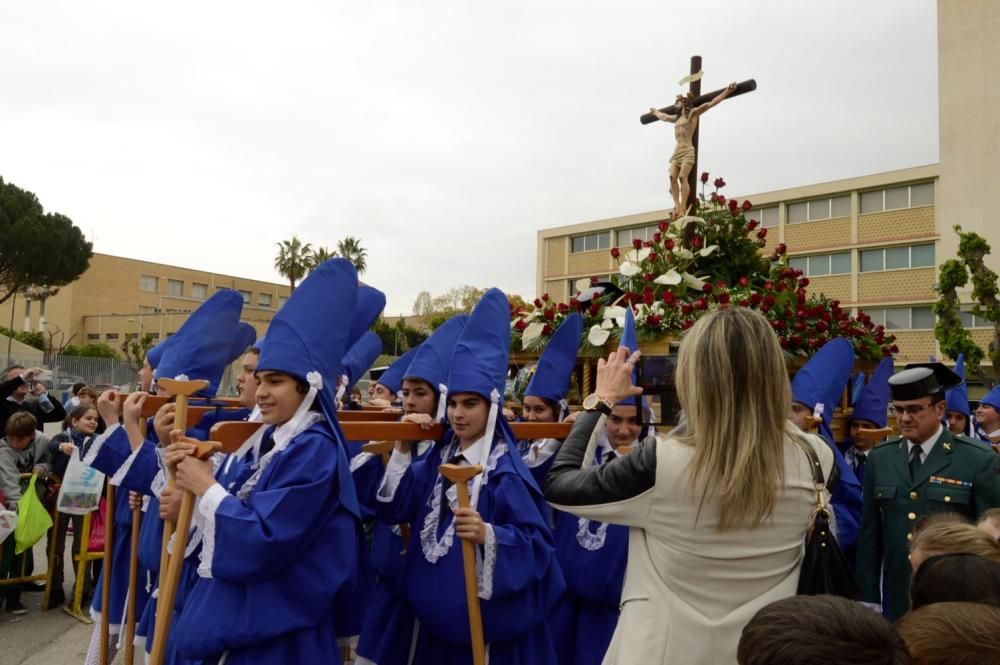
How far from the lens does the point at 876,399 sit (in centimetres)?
545

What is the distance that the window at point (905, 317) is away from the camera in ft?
119

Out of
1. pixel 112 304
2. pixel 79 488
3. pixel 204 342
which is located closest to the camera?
pixel 204 342

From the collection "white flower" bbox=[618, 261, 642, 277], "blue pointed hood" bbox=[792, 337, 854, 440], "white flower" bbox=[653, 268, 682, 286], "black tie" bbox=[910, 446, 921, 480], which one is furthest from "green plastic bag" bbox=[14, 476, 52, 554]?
"black tie" bbox=[910, 446, 921, 480]

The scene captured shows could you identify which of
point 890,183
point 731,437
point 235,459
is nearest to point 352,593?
point 235,459

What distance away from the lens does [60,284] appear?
3944 cm

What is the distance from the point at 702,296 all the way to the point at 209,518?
3452 mm

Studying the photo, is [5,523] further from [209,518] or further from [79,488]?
[209,518]

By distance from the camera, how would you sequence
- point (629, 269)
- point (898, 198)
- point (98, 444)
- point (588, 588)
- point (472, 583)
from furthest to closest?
point (898, 198)
point (629, 269)
point (98, 444)
point (588, 588)
point (472, 583)

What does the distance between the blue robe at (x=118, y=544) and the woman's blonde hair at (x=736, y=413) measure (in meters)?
3.07

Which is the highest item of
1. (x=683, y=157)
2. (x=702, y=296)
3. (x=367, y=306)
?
(x=683, y=157)

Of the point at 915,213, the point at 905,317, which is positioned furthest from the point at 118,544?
the point at 905,317

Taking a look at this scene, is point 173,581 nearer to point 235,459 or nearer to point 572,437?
point 235,459

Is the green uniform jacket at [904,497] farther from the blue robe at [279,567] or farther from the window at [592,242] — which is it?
the window at [592,242]

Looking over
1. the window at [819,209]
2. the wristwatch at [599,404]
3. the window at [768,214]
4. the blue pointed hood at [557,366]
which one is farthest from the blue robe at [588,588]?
the window at [768,214]
